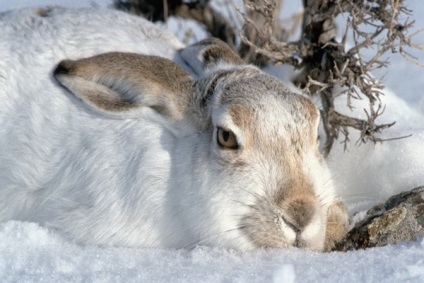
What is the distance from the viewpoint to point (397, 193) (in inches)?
184

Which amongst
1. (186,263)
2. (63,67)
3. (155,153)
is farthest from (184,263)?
(63,67)

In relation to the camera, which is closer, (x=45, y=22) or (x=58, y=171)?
(x=58, y=171)

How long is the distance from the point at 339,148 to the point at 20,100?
1.90m

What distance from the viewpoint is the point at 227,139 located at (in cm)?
382

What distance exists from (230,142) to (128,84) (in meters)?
0.57

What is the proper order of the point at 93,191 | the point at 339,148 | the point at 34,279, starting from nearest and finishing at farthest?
the point at 34,279, the point at 93,191, the point at 339,148

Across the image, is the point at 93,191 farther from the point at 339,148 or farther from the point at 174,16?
the point at 174,16

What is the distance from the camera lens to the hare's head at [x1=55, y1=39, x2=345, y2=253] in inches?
144

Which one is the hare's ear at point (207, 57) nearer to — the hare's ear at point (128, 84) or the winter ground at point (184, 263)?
the hare's ear at point (128, 84)

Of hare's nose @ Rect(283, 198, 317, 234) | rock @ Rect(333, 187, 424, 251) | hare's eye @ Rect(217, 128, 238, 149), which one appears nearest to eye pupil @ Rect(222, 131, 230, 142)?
hare's eye @ Rect(217, 128, 238, 149)

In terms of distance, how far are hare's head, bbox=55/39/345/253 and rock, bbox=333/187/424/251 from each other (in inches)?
3.7

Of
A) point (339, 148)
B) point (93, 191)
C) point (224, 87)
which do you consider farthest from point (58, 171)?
point (339, 148)

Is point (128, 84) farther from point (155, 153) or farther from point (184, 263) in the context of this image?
point (184, 263)

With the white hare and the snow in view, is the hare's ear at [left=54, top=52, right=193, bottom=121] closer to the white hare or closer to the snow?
the white hare
